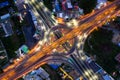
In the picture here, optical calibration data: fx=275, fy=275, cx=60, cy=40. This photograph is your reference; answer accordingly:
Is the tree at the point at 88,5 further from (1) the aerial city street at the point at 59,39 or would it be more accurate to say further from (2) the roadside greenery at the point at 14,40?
(2) the roadside greenery at the point at 14,40

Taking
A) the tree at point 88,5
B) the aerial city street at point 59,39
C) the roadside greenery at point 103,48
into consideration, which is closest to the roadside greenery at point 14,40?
the aerial city street at point 59,39

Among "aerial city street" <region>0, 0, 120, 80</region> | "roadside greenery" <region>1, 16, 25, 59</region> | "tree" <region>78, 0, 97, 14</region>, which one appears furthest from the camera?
"tree" <region>78, 0, 97, 14</region>

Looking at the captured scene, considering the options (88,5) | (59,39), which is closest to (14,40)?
(59,39)

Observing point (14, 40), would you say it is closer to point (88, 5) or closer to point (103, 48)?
point (88, 5)

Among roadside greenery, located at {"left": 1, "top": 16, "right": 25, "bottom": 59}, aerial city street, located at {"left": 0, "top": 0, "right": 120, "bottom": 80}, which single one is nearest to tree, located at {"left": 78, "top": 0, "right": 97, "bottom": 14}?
aerial city street, located at {"left": 0, "top": 0, "right": 120, "bottom": 80}

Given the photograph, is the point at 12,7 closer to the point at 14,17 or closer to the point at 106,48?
the point at 14,17

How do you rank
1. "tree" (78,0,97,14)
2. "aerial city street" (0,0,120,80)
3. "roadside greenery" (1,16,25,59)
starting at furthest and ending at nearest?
"tree" (78,0,97,14), "roadside greenery" (1,16,25,59), "aerial city street" (0,0,120,80)

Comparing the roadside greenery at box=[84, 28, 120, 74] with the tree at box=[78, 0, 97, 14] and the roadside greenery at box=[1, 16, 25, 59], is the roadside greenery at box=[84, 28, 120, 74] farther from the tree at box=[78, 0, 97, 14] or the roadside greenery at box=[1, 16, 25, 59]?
the roadside greenery at box=[1, 16, 25, 59]

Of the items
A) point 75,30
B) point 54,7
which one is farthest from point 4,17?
point 75,30
